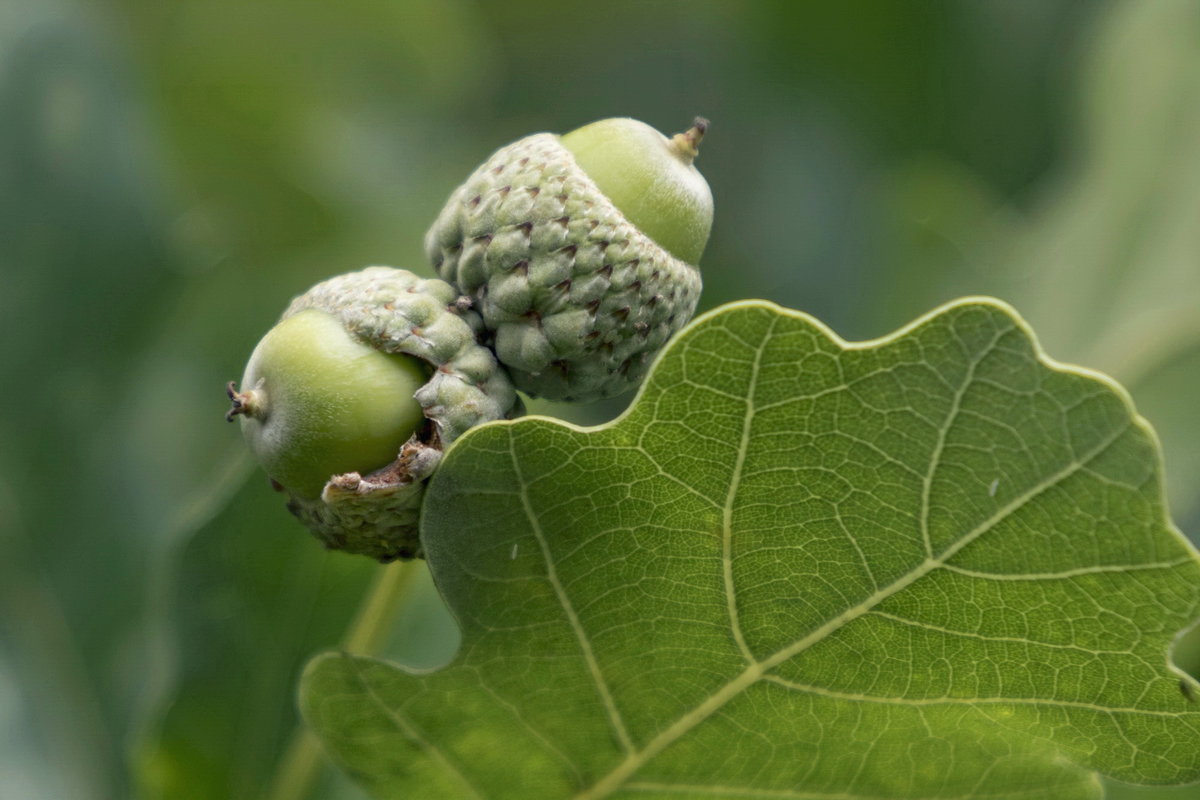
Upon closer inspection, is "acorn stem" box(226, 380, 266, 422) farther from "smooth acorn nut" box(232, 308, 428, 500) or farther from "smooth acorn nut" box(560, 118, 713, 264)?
"smooth acorn nut" box(560, 118, 713, 264)

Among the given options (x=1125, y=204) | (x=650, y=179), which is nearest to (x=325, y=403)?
(x=650, y=179)

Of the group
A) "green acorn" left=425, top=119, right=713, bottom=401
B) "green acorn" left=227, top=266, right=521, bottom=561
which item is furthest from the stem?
"green acorn" left=425, top=119, right=713, bottom=401

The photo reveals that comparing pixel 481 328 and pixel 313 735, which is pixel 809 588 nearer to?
pixel 481 328

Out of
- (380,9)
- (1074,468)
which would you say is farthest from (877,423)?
(380,9)

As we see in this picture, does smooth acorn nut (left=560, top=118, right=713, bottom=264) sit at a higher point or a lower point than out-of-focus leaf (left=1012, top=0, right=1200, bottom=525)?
higher

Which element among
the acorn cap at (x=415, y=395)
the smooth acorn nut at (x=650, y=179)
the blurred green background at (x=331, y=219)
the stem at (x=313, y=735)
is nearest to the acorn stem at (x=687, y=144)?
the smooth acorn nut at (x=650, y=179)

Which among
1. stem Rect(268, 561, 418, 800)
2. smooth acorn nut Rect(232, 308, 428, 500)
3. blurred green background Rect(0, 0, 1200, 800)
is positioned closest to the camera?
smooth acorn nut Rect(232, 308, 428, 500)

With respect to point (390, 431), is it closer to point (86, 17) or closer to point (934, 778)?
point (934, 778)
